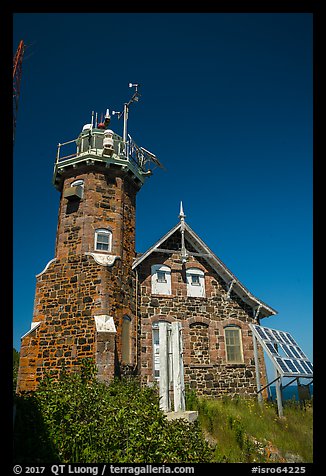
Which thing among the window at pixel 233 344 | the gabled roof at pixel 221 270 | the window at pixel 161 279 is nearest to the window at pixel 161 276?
the window at pixel 161 279

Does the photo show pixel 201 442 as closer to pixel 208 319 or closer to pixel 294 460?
pixel 294 460

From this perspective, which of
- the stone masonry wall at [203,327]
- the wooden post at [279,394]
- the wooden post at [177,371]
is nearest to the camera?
the wooden post at [177,371]

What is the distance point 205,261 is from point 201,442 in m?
10.3

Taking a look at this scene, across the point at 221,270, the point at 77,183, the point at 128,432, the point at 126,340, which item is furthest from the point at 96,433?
the point at 221,270

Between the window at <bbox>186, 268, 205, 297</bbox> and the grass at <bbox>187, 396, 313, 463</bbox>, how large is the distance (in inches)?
193

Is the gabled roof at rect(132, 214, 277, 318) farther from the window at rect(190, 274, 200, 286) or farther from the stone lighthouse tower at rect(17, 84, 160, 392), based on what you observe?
the stone lighthouse tower at rect(17, 84, 160, 392)

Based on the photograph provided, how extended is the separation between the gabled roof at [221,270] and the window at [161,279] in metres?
0.93

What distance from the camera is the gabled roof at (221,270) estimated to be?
57.6ft

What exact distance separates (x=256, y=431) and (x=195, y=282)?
24.1 ft

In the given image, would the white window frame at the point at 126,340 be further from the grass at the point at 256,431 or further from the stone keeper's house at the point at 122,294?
the grass at the point at 256,431

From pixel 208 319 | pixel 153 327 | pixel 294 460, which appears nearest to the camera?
pixel 294 460

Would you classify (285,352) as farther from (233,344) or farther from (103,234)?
(103,234)

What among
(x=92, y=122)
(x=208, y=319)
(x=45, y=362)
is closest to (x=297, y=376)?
(x=208, y=319)
